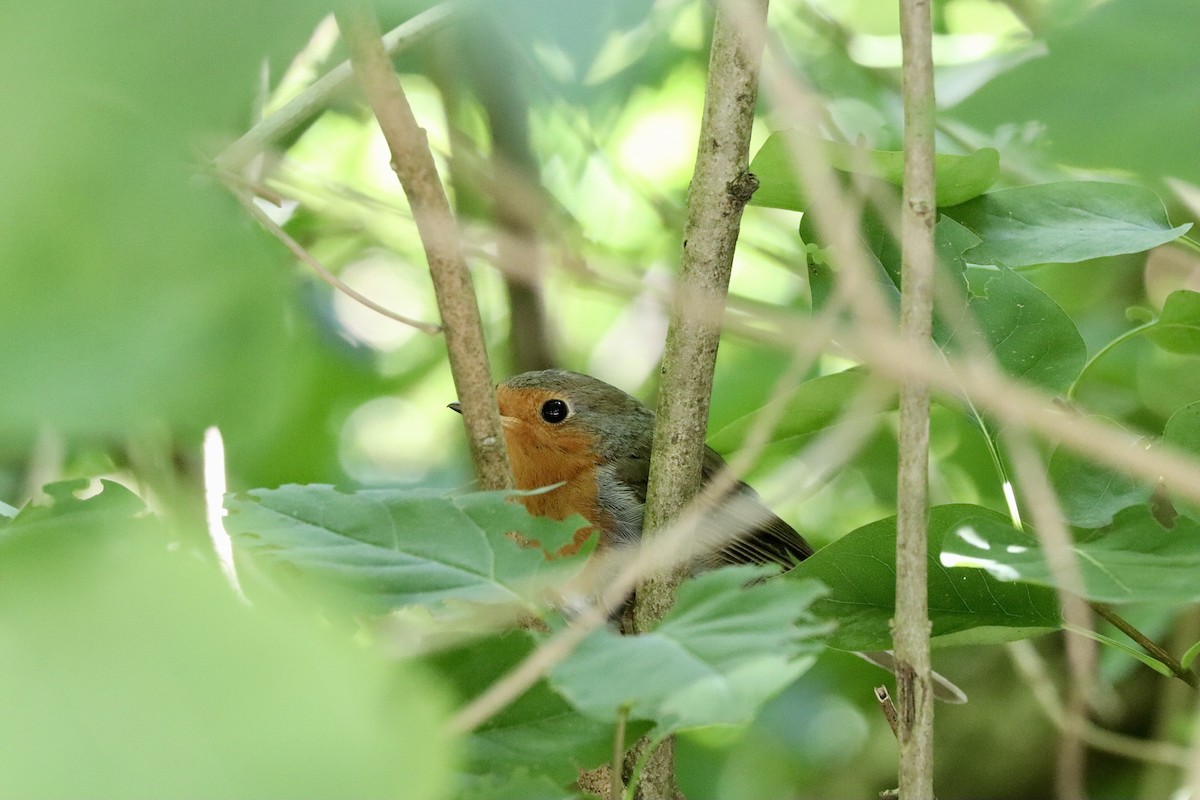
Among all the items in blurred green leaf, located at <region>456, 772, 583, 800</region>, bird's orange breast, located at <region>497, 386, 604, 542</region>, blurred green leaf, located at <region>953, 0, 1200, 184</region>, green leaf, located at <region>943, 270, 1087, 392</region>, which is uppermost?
bird's orange breast, located at <region>497, 386, 604, 542</region>

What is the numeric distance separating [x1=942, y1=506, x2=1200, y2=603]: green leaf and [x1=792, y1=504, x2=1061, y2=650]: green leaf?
16 centimetres

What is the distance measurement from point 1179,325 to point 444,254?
113cm

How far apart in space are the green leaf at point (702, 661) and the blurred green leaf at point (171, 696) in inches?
15.2

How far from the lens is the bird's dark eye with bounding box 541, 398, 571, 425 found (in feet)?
12.3

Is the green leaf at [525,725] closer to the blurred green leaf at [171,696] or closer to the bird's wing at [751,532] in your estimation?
the blurred green leaf at [171,696]

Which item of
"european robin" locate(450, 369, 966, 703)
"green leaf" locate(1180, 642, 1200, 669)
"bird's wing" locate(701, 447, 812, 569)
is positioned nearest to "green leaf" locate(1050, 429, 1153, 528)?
"green leaf" locate(1180, 642, 1200, 669)

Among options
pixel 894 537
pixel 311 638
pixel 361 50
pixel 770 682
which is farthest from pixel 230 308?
pixel 894 537

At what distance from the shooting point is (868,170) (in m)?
1.60

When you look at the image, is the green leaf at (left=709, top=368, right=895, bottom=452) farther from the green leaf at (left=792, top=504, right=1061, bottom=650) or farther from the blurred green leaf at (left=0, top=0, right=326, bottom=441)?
the blurred green leaf at (left=0, top=0, right=326, bottom=441)

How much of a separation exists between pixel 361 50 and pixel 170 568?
1.04m

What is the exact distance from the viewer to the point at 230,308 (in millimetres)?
636

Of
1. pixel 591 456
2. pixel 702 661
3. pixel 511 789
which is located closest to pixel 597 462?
pixel 591 456

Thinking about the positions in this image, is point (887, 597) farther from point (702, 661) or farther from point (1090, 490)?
point (702, 661)

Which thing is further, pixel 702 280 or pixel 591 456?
pixel 591 456
